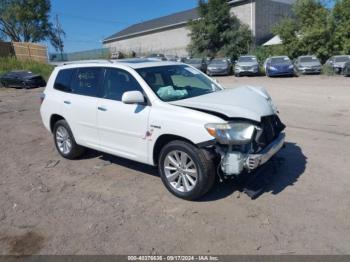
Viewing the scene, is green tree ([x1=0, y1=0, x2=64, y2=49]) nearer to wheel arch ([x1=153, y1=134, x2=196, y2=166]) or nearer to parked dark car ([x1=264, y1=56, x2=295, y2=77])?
parked dark car ([x1=264, y1=56, x2=295, y2=77])

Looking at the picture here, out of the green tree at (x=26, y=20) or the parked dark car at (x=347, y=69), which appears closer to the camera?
the parked dark car at (x=347, y=69)

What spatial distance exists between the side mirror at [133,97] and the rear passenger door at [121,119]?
16 cm

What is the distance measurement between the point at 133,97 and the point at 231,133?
142 cm

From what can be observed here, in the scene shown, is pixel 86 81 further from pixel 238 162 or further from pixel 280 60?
pixel 280 60

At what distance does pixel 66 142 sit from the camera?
6477 mm

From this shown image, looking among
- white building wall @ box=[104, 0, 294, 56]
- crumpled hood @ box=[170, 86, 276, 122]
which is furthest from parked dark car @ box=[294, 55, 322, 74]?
crumpled hood @ box=[170, 86, 276, 122]

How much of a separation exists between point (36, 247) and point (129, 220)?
1052 mm

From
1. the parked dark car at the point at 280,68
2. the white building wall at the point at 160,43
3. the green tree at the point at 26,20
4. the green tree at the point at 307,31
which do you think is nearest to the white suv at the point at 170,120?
the parked dark car at the point at 280,68

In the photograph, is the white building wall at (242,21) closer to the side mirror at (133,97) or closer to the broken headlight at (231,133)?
the side mirror at (133,97)

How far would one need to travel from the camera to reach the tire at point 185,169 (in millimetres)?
4227

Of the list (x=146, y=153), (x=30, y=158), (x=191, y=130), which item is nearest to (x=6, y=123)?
(x=30, y=158)

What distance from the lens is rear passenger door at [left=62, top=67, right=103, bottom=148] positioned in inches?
220

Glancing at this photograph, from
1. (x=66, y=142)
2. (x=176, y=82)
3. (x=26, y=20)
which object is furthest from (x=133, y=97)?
(x=26, y=20)

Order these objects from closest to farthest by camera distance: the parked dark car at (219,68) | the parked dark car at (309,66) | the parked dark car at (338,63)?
the parked dark car at (338,63), the parked dark car at (309,66), the parked dark car at (219,68)
